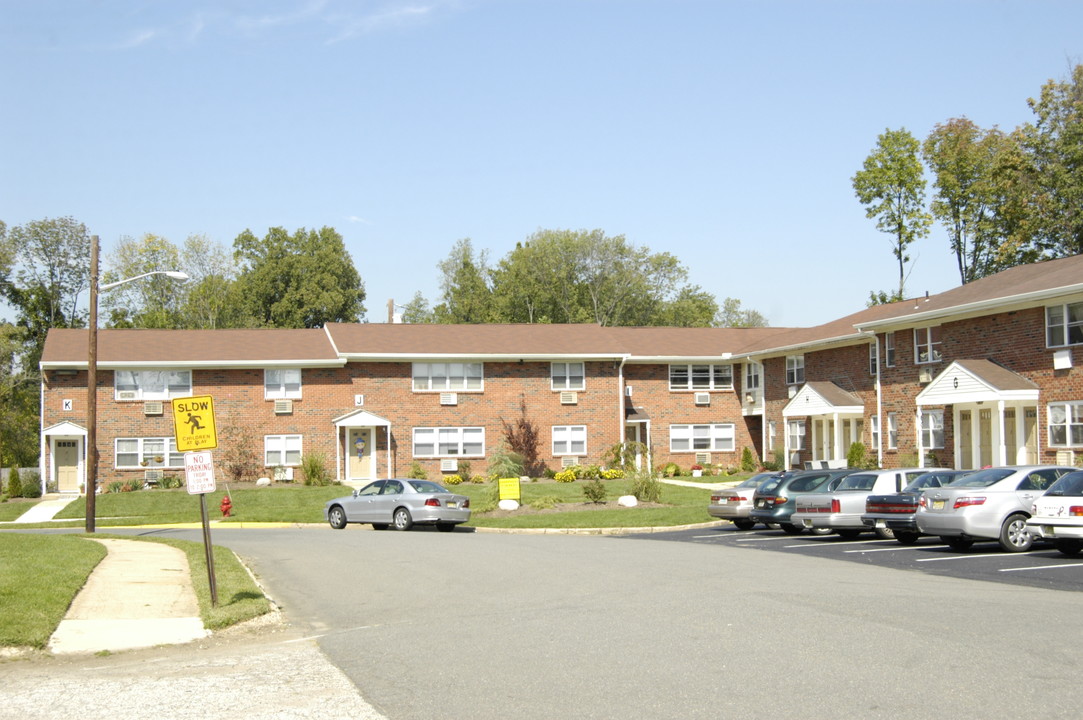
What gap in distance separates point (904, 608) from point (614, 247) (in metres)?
69.4

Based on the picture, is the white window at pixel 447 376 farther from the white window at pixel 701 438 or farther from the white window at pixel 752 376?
the white window at pixel 752 376

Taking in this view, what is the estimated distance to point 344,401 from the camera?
4550 cm

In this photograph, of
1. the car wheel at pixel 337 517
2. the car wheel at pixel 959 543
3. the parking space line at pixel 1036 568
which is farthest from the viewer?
the car wheel at pixel 337 517

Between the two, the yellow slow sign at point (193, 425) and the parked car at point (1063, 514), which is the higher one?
the yellow slow sign at point (193, 425)

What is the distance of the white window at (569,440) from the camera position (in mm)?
46812

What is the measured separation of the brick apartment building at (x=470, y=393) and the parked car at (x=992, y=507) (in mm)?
17897

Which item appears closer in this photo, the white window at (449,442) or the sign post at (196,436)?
the sign post at (196,436)

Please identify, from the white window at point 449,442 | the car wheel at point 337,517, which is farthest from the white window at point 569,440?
the car wheel at point 337,517

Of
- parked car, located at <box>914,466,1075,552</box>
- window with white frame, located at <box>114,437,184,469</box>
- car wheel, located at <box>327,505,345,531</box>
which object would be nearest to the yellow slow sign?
parked car, located at <box>914,466,1075,552</box>

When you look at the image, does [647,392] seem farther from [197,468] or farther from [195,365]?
[197,468]

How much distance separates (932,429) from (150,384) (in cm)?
2970

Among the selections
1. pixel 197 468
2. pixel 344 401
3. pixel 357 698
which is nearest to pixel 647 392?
pixel 344 401

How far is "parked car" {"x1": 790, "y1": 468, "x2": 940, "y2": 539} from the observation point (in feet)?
75.5

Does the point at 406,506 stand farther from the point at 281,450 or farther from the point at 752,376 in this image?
the point at 752,376
